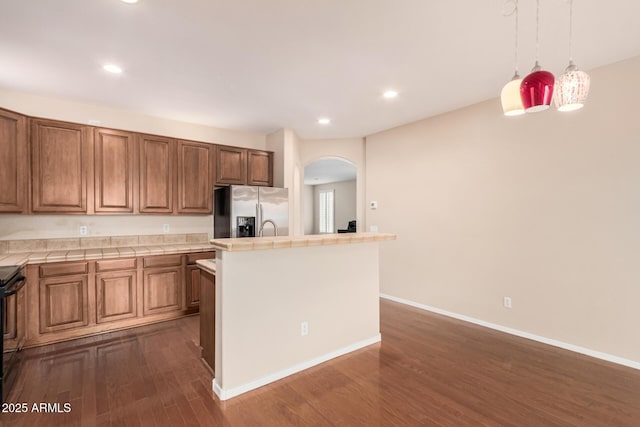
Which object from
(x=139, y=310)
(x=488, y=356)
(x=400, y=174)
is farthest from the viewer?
(x=400, y=174)

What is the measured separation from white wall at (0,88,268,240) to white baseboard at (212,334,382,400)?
272 cm

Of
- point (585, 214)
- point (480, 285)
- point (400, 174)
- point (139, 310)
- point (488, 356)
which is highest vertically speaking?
point (400, 174)

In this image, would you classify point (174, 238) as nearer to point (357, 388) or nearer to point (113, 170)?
point (113, 170)

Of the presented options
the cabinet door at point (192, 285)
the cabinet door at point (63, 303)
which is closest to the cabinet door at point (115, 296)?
the cabinet door at point (63, 303)

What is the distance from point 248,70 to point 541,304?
12.7 ft

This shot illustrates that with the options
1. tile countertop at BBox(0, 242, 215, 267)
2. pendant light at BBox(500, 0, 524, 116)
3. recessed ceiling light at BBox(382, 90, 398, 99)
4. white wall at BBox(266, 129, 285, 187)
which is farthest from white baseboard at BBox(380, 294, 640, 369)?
tile countertop at BBox(0, 242, 215, 267)

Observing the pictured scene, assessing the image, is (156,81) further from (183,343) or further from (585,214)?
(585,214)

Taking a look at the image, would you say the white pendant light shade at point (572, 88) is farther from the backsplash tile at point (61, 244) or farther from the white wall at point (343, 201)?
the white wall at point (343, 201)

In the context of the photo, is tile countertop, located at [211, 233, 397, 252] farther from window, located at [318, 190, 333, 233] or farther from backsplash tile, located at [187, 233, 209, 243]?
window, located at [318, 190, 333, 233]

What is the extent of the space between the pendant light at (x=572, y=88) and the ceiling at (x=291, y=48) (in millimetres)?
723

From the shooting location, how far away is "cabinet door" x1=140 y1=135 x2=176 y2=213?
150 inches

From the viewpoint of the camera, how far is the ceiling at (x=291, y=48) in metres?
1.96

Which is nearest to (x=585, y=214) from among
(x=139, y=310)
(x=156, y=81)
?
(x=156, y=81)

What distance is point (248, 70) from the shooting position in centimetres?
279
